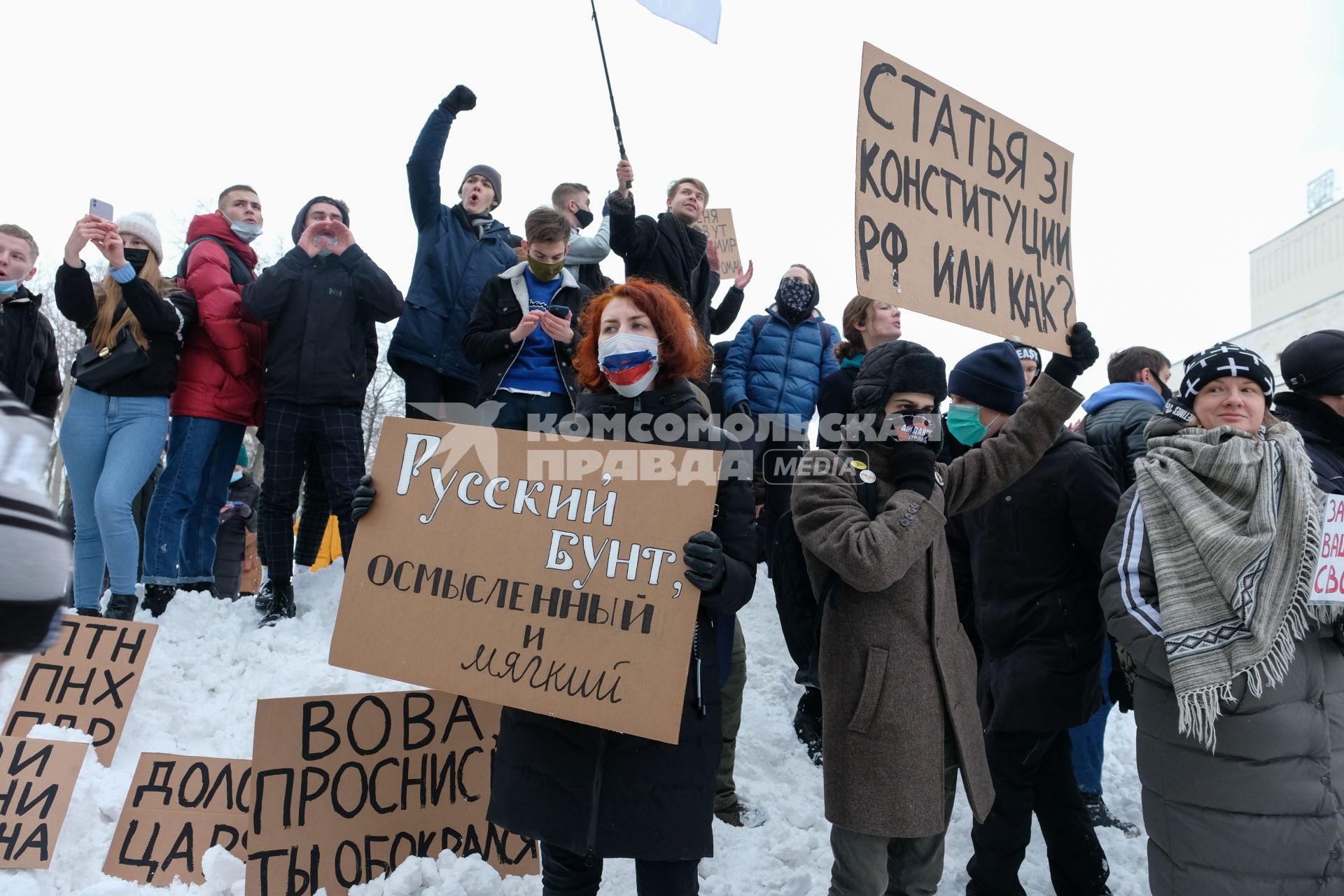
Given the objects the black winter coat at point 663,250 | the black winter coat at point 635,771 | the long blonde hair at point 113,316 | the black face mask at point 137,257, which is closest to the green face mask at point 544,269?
the black winter coat at point 663,250

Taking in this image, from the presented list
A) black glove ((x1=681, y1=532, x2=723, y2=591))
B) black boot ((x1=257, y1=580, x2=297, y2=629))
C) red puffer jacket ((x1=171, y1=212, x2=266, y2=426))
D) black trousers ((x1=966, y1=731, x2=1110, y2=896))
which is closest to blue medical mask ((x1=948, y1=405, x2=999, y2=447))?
black trousers ((x1=966, y1=731, x2=1110, y2=896))

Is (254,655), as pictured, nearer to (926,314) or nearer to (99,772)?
(99,772)

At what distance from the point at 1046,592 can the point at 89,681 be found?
4085 millimetres

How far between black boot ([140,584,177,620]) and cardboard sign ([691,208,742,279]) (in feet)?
18.1

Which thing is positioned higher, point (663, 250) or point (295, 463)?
point (663, 250)

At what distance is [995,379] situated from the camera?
11.6ft

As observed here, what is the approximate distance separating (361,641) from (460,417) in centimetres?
279

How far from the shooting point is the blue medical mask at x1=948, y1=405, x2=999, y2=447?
3.62 m

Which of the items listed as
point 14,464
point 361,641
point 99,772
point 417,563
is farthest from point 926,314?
point 99,772

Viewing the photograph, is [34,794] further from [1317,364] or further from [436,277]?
[1317,364]

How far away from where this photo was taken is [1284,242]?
38188mm

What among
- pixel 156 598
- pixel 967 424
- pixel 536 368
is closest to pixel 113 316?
pixel 156 598

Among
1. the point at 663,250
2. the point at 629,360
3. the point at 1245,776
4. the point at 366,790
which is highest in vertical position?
the point at 663,250

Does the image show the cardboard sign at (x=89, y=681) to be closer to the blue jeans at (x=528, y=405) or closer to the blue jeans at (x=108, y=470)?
the blue jeans at (x=108, y=470)
